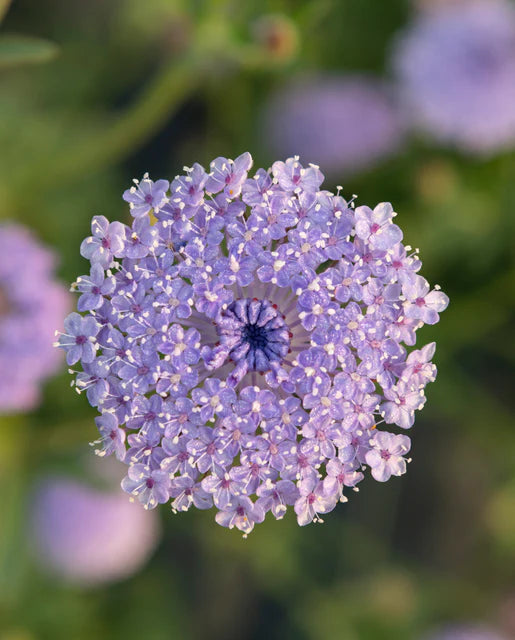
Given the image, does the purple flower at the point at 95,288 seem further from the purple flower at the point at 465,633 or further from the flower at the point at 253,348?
the purple flower at the point at 465,633

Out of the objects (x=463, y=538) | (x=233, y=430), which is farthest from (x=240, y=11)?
(x=463, y=538)

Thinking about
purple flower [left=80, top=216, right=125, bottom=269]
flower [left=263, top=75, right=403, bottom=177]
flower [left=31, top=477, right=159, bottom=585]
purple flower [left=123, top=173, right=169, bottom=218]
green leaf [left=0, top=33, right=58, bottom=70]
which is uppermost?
flower [left=263, top=75, right=403, bottom=177]

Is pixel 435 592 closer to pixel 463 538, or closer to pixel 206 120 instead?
pixel 463 538

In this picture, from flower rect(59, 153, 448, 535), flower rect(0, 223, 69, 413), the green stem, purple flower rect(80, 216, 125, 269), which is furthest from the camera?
the green stem

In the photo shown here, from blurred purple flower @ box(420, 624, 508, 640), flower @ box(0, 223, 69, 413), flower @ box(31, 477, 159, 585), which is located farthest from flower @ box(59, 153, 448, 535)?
blurred purple flower @ box(420, 624, 508, 640)

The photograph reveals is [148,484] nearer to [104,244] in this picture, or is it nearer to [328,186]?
[104,244]

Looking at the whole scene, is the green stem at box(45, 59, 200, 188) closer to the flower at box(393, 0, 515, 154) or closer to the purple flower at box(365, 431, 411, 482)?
the flower at box(393, 0, 515, 154)
